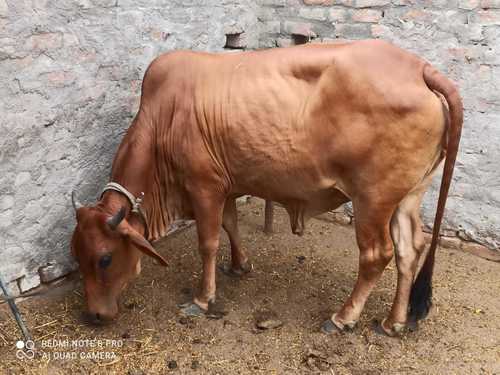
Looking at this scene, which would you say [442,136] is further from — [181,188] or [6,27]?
[6,27]

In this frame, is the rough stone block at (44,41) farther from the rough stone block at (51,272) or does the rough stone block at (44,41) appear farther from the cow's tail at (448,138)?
the cow's tail at (448,138)

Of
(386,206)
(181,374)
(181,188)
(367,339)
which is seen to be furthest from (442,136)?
(181,374)

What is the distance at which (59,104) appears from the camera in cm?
347

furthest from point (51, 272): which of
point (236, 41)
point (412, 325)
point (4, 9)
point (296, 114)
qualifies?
point (236, 41)

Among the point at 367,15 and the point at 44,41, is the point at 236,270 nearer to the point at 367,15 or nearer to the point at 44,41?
the point at 44,41

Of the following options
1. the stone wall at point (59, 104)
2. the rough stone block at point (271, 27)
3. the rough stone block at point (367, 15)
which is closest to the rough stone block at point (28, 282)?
the stone wall at point (59, 104)

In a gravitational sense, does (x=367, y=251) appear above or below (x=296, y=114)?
below

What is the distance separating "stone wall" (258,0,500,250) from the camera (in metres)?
4.08

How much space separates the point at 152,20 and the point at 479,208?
2.94 metres

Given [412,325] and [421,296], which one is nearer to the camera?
[421,296]

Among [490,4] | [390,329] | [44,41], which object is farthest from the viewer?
[490,4]

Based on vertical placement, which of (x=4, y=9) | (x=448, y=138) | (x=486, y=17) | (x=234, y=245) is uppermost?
(x=4, y=9)

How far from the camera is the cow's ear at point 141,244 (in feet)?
9.80

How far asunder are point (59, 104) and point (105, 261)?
3.57 feet
